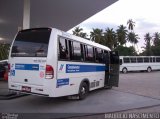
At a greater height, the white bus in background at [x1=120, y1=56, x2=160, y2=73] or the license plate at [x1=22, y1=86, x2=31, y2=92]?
the white bus in background at [x1=120, y1=56, x2=160, y2=73]

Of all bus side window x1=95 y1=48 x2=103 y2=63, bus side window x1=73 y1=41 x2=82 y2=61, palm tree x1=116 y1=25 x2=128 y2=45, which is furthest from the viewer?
palm tree x1=116 y1=25 x2=128 y2=45

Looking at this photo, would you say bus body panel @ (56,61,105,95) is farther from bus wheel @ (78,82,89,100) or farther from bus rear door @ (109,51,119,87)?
bus rear door @ (109,51,119,87)

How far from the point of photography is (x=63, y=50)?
8477 mm

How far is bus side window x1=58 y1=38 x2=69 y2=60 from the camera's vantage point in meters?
8.27

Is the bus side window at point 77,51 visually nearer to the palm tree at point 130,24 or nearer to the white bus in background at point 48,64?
the white bus in background at point 48,64

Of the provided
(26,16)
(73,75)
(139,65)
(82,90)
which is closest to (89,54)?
(82,90)

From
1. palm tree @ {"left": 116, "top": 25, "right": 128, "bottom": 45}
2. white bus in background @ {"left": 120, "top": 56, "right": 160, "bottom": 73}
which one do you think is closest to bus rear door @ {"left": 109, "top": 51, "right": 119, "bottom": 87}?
white bus in background @ {"left": 120, "top": 56, "right": 160, "bottom": 73}

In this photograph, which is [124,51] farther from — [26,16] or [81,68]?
[81,68]

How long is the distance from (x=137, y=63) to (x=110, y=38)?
2558cm

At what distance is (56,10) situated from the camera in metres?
20.4

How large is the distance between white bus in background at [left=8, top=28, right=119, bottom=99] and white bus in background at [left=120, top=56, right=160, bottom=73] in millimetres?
21577

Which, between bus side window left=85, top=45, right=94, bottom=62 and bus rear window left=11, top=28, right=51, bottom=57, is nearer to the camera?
bus rear window left=11, top=28, right=51, bottom=57

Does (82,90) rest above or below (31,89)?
below

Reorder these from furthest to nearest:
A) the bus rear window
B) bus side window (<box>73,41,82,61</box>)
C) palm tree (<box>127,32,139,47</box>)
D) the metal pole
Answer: palm tree (<box>127,32,139,47</box>)
the metal pole
bus side window (<box>73,41,82,61</box>)
the bus rear window
